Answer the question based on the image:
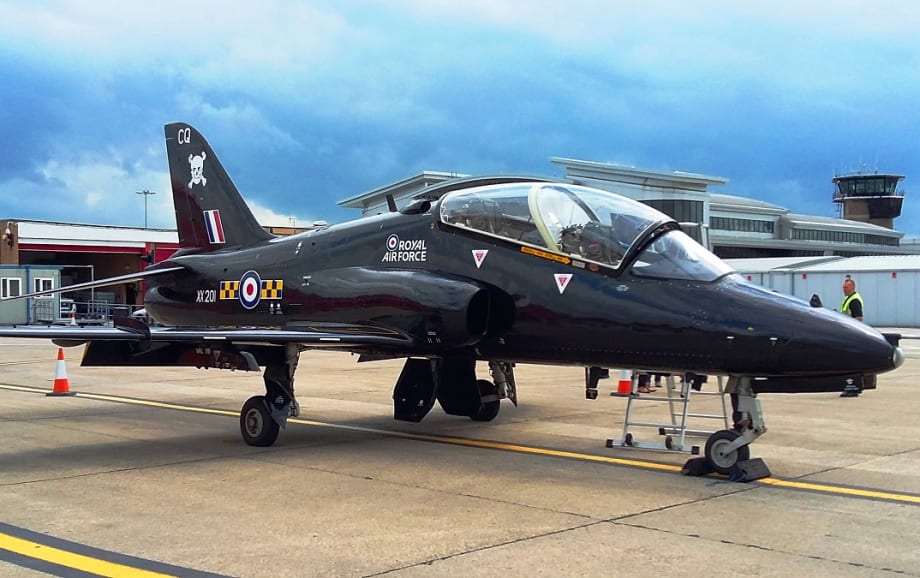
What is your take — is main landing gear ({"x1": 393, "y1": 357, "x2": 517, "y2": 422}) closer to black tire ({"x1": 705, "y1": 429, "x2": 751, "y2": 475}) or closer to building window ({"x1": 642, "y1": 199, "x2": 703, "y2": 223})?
black tire ({"x1": 705, "y1": 429, "x2": 751, "y2": 475})

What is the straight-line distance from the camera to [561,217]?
8.59 metres

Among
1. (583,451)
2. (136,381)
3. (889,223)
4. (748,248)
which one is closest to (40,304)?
(136,381)

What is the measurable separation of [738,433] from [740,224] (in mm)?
86241

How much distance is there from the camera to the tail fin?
12953mm

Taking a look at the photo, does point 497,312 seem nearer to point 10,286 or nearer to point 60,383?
point 60,383

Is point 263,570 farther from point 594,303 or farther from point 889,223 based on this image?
point 889,223

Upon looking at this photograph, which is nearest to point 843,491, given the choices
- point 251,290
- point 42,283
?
point 251,290

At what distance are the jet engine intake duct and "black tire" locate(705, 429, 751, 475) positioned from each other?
2.44 meters

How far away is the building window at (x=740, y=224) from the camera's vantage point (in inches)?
3447

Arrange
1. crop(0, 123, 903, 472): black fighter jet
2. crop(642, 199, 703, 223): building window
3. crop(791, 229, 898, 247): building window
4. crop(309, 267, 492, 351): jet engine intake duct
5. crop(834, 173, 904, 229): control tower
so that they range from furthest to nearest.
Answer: crop(834, 173, 904, 229): control tower → crop(791, 229, 898, 247): building window → crop(642, 199, 703, 223): building window → crop(309, 267, 492, 351): jet engine intake duct → crop(0, 123, 903, 472): black fighter jet

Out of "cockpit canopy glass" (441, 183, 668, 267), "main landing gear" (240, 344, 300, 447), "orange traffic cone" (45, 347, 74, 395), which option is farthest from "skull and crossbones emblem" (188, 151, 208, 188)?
"cockpit canopy glass" (441, 183, 668, 267)

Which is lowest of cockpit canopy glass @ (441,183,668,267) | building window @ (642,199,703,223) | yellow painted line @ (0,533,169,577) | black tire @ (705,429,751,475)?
yellow painted line @ (0,533,169,577)

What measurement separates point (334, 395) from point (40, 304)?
3313 centimetres

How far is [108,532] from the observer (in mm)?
5945
